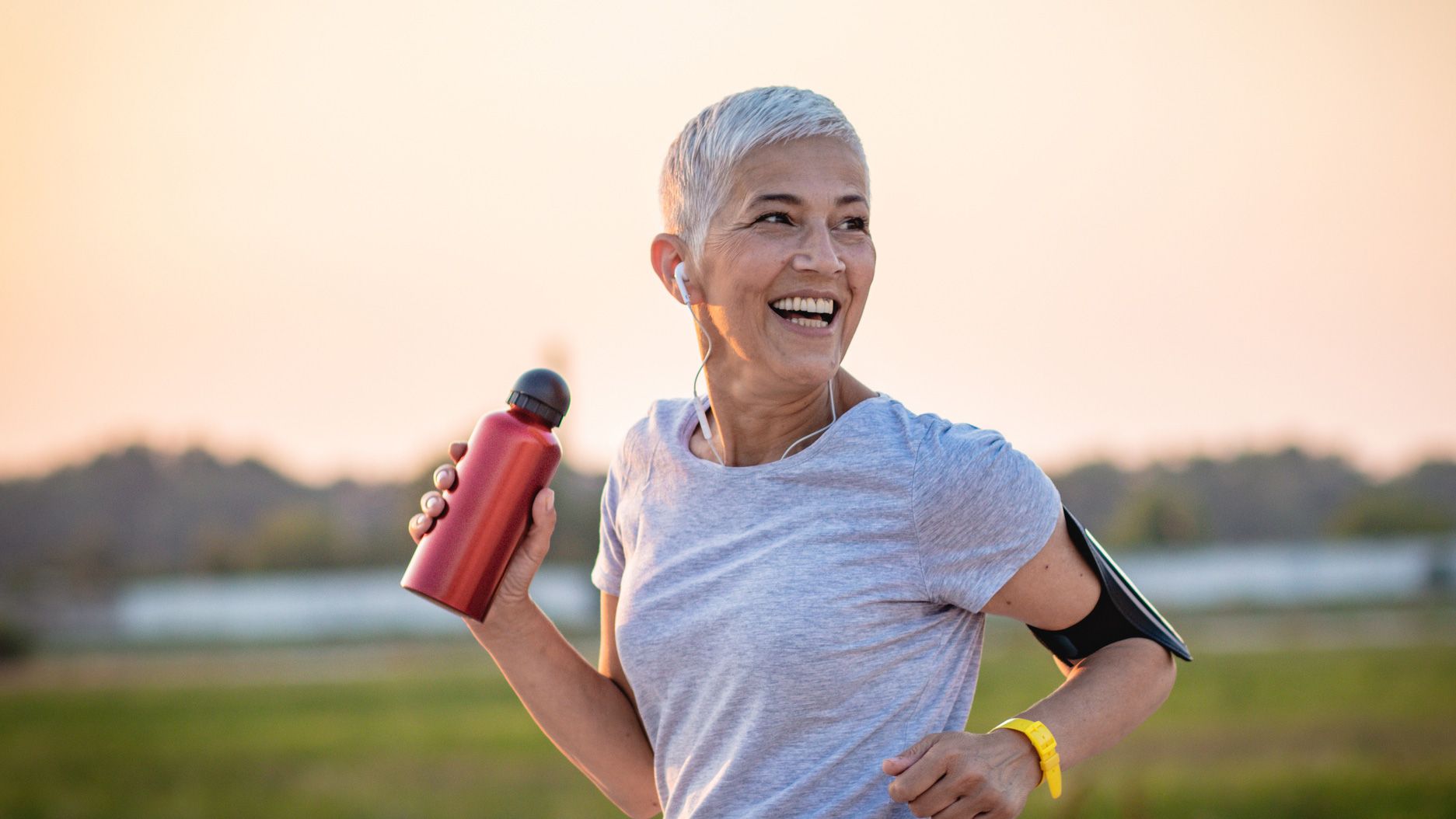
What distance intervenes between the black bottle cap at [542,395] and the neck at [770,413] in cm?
28

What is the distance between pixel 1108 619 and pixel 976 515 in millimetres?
333

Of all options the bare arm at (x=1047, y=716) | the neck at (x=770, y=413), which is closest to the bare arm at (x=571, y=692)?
the neck at (x=770, y=413)

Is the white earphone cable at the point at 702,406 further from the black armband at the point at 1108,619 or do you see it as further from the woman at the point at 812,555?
the black armband at the point at 1108,619

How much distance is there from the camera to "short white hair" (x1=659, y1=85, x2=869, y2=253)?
2.19 meters

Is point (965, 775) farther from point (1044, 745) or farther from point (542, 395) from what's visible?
point (542, 395)

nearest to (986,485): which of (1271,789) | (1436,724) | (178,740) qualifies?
(1271,789)

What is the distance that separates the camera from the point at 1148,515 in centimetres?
3197

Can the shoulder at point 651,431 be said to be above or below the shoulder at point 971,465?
below

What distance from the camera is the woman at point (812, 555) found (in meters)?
2.04

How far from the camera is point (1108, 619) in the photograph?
217cm

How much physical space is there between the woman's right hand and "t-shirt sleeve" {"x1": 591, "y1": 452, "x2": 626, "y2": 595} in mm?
160

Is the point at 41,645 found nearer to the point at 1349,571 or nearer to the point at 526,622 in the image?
the point at 1349,571

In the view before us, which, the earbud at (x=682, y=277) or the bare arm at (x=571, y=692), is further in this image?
the bare arm at (x=571, y=692)

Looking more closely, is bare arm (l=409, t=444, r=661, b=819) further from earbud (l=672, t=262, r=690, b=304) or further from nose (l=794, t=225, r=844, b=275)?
nose (l=794, t=225, r=844, b=275)
